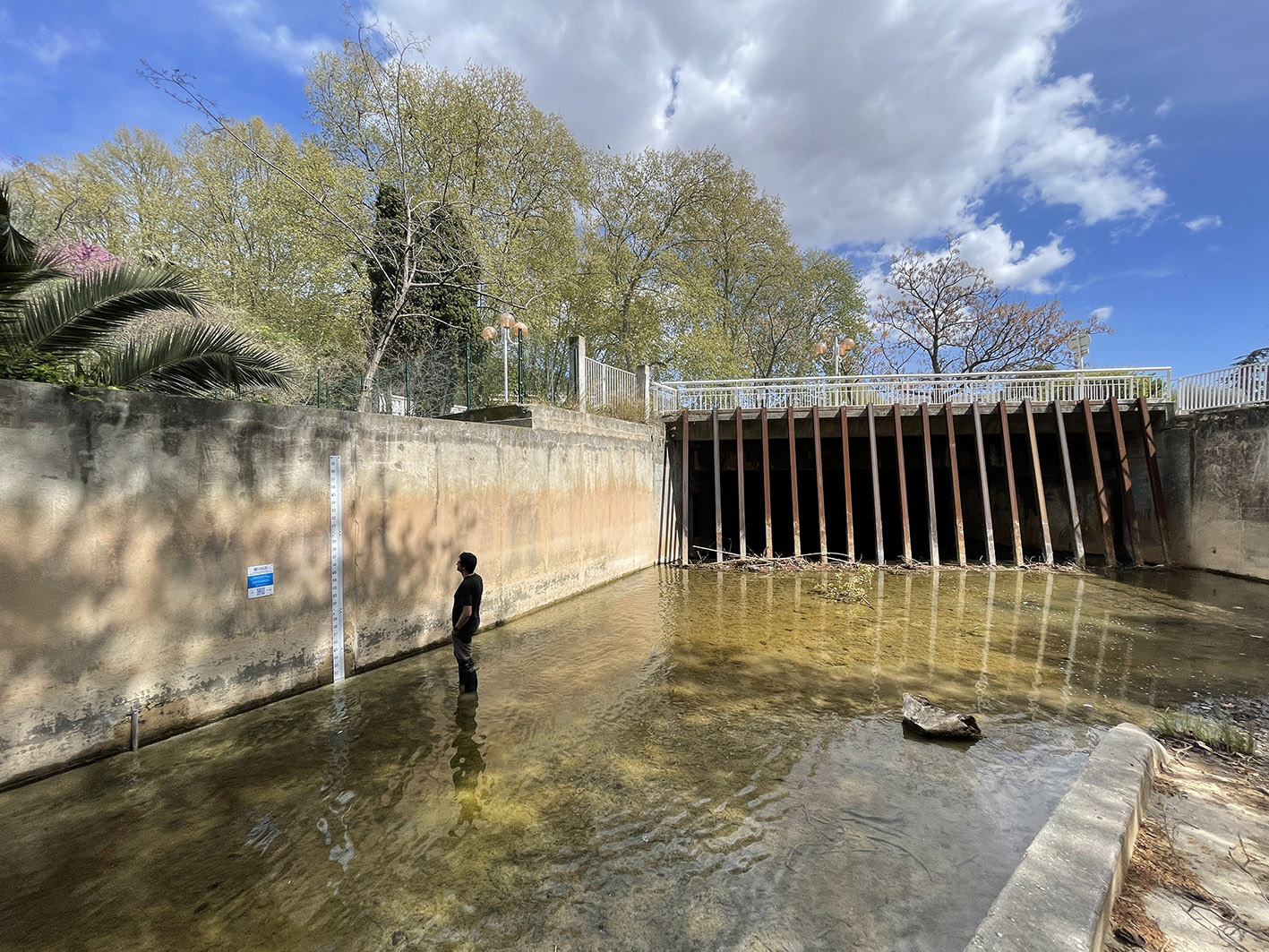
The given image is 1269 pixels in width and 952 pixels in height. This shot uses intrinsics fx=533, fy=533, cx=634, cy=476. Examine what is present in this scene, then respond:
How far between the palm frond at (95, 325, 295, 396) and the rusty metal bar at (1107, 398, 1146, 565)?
54.0 ft

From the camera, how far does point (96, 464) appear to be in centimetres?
394

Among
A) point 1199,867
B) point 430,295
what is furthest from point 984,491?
point 430,295

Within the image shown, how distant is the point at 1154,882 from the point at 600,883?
8.49ft

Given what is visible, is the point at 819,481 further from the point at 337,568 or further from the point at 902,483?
the point at 337,568

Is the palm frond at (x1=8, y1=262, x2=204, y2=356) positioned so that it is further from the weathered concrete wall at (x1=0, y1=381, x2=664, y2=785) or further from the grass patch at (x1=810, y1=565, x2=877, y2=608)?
the grass patch at (x1=810, y1=565, x2=877, y2=608)

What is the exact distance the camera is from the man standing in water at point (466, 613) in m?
5.07

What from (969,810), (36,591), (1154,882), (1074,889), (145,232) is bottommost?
(969,810)

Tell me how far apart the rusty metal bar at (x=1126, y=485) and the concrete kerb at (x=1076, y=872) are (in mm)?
12547

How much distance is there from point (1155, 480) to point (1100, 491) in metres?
1.13

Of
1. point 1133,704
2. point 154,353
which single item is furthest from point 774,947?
point 154,353

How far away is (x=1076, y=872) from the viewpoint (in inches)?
83.2

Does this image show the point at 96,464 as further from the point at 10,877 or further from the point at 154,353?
the point at 10,877

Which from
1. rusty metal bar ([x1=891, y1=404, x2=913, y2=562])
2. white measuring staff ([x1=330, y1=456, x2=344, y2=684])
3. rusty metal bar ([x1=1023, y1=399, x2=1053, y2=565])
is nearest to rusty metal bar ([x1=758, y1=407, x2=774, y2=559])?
rusty metal bar ([x1=891, y1=404, x2=913, y2=562])

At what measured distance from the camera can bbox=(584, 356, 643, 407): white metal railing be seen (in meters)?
11.6
